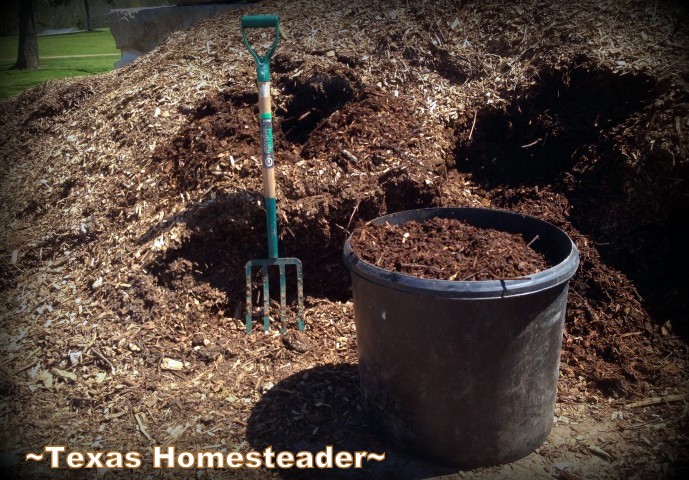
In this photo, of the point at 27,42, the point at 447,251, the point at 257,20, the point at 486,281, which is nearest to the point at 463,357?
the point at 486,281

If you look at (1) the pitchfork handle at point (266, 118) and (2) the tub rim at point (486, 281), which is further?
(1) the pitchfork handle at point (266, 118)

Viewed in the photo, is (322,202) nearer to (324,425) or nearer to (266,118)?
(266,118)

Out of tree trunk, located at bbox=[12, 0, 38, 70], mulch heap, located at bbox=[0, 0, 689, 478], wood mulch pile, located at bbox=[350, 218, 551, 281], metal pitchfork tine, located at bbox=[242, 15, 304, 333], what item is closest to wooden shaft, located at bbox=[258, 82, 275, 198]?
metal pitchfork tine, located at bbox=[242, 15, 304, 333]

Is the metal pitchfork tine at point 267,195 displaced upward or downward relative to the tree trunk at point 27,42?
A: downward

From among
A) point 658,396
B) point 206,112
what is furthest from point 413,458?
point 206,112

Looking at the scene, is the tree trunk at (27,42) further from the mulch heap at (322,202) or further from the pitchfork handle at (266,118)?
the pitchfork handle at (266,118)

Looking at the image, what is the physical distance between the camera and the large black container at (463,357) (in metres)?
2.49

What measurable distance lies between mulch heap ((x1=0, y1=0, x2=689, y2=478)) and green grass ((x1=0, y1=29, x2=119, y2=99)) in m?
8.50

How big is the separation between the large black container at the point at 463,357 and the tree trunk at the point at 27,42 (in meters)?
16.6

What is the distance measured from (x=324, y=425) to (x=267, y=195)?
4.75 feet

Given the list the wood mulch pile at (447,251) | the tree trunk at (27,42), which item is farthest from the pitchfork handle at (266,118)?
the tree trunk at (27,42)

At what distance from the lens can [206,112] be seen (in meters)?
4.61

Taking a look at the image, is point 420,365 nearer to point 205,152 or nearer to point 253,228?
point 253,228

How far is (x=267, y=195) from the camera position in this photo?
→ 3.73m
